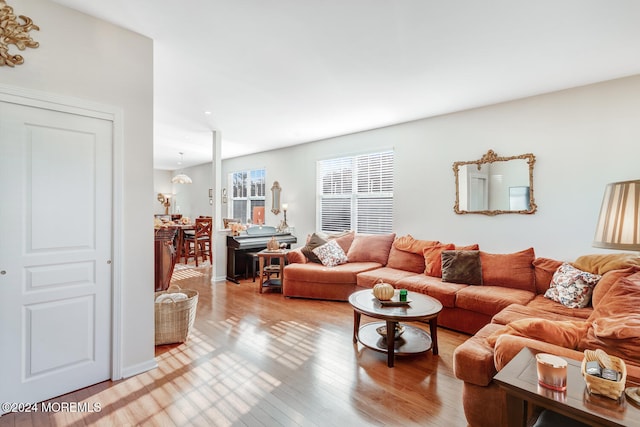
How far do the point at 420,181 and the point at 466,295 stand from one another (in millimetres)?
1972

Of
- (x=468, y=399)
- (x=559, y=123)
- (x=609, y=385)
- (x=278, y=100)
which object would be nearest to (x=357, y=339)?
(x=468, y=399)

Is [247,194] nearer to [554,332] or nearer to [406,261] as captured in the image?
[406,261]

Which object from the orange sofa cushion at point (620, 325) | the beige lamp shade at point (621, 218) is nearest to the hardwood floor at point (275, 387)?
the orange sofa cushion at point (620, 325)

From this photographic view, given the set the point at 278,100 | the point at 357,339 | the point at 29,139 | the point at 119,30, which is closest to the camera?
the point at 29,139

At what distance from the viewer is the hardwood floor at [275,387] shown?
1903 millimetres

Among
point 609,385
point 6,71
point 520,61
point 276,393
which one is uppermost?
point 520,61

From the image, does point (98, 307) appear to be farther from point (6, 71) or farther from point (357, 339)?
point (357, 339)

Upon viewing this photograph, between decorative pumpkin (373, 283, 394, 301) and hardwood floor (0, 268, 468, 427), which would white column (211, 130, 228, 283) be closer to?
hardwood floor (0, 268, 468, 427)

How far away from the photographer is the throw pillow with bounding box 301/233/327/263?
4889 mm

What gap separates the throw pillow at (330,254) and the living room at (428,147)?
1.00 meters

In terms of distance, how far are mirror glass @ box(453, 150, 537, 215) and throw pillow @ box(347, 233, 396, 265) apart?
115cm

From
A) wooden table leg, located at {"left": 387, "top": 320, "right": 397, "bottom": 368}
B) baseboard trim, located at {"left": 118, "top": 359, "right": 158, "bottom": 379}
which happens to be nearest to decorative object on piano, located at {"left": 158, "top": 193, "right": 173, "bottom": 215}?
baseboard trim, located at {"left": 118, "top": 359, "right": 158, "bottom": 379}

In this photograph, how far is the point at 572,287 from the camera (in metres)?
2.86

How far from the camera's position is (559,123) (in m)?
3.47
